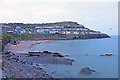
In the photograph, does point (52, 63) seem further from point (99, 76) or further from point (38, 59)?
point (99, 76)

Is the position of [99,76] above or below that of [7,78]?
below

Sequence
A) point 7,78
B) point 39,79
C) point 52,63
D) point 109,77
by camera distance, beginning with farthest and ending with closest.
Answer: point 52,63, point 109,77, point 39,79, point 7,78

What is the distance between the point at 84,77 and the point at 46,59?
8.23 m

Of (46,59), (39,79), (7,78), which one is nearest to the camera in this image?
(7,78)

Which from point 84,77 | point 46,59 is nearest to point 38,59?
point 46,59

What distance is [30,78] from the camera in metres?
11.4

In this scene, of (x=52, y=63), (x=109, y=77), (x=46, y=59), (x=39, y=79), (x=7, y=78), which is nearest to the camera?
(x=7, y=78)

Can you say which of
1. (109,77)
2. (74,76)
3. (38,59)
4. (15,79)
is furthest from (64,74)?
(38,59)

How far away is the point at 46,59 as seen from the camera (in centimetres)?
2081

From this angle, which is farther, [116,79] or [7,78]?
[116,79]

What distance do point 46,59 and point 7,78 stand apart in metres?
10.2

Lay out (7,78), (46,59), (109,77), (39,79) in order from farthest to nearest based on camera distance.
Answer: (46,59)
(109,77)
(39,79)
(7,78)

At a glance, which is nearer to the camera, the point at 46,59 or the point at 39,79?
the point at 39,79

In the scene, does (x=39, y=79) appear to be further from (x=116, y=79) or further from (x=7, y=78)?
(x=116, y=79)
